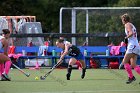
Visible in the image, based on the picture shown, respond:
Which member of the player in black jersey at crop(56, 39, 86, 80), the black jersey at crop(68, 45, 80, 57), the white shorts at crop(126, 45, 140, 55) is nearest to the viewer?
the white shorts at crop(126, 45, 140, 55)

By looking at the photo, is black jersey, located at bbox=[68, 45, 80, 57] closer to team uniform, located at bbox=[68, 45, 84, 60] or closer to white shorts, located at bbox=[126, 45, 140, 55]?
team uniform, located at bbox=[68, 45, 84, 60]

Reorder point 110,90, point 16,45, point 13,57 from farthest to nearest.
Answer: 1. point 16,45
2. point 13,57
3. point 110,90

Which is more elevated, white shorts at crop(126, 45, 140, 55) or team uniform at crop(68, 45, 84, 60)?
white shorts at crop(126, 45, 140, 55)

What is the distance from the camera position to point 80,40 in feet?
109

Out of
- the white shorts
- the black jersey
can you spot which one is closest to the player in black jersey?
the black jersey

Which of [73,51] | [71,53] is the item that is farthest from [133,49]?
[71,53]

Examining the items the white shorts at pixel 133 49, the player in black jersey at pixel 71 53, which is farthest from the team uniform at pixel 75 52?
the white shorts at pixel 133 49

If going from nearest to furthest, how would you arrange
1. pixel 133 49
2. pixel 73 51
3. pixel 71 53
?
pixel 133 49 < pixel 73 51 < pixel 71 53

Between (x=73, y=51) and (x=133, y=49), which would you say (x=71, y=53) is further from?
(x=133, y=49)

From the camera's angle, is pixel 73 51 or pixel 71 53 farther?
pixel 71 53

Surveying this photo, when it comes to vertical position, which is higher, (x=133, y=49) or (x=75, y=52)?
(x=133, y=49)

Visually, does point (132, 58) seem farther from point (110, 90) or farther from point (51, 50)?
point (51, 50)

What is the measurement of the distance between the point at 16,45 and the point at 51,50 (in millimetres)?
2154

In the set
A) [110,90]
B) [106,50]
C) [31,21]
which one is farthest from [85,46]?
[110,90]
